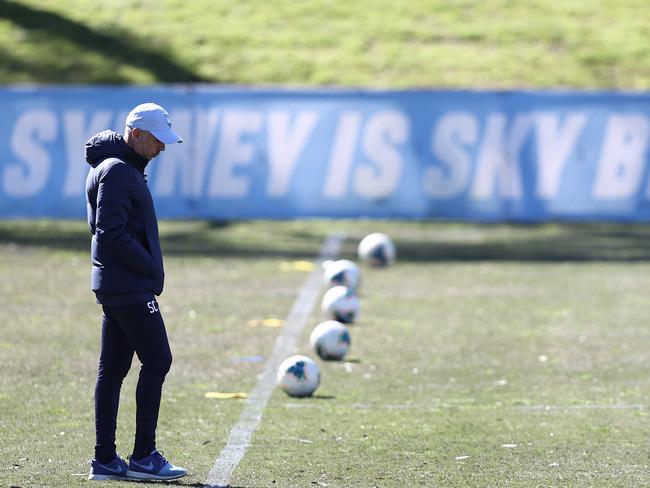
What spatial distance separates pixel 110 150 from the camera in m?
7.45

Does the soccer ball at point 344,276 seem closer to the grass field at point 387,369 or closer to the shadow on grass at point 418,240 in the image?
the grass field at point 387,369

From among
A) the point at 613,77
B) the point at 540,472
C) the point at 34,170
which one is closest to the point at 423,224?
the point at 34,170

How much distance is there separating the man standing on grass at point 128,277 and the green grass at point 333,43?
23.2 m

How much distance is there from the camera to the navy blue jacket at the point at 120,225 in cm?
732

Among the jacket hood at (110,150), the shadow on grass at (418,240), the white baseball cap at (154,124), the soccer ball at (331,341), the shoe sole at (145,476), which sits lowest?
the shadow on grass at (418,240)

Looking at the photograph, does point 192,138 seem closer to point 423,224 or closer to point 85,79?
point 423,224

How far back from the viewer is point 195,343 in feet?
41.9

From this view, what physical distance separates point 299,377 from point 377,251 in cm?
859

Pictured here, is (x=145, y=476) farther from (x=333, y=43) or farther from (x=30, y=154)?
(x=333, y=43)

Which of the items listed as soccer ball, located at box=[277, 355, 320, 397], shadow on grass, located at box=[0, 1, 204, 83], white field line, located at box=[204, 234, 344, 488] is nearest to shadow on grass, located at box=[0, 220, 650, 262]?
white field line, located at box=[204, 234, 344, 488]

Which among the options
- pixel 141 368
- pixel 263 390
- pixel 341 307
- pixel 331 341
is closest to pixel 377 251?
pixel 341 307

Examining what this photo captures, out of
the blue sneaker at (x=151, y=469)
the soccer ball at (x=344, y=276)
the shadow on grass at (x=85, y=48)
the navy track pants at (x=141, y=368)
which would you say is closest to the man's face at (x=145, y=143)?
the navy track pants at (x=141, y=368)

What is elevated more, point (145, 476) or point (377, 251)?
point (145, 476)

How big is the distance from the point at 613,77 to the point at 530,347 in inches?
785
